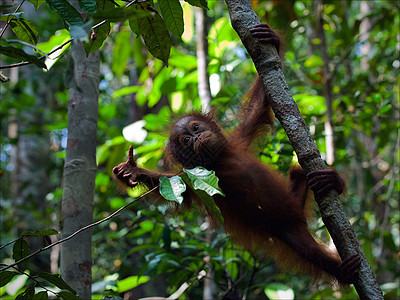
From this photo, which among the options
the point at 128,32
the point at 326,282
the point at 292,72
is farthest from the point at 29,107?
the point at 326,282

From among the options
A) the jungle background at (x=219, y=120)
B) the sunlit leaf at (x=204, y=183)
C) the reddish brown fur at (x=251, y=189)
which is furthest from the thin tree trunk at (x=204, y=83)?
the sunlit leaf at (x=204, y=183)

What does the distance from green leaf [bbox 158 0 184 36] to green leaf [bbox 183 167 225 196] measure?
2.47ft

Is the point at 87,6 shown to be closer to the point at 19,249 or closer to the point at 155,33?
the point at 155,33

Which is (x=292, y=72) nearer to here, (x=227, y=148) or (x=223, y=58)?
(x=223, y=58)

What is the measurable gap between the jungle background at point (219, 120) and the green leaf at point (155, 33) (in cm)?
41

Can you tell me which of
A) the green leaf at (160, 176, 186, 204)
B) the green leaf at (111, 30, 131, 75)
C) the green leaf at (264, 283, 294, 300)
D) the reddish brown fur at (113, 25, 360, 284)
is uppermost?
the green leaf at (160, 176, 186, 204)

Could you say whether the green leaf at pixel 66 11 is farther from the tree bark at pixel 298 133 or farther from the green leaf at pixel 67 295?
the green leaf at pixel 67 295

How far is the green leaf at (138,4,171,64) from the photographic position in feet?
6.58

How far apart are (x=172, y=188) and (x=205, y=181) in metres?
0.14

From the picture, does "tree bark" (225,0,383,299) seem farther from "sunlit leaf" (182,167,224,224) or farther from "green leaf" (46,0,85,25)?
"green leaf" (46,0,85,25)

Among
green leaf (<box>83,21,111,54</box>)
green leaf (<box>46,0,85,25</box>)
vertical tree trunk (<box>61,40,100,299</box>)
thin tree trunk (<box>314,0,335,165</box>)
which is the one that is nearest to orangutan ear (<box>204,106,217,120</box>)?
vertical tree trunk (<box>61,40,100,299</box>)

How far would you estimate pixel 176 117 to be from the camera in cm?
370

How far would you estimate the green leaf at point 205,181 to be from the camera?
1688 millimetres

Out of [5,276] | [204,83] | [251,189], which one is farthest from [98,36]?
[204,83]
